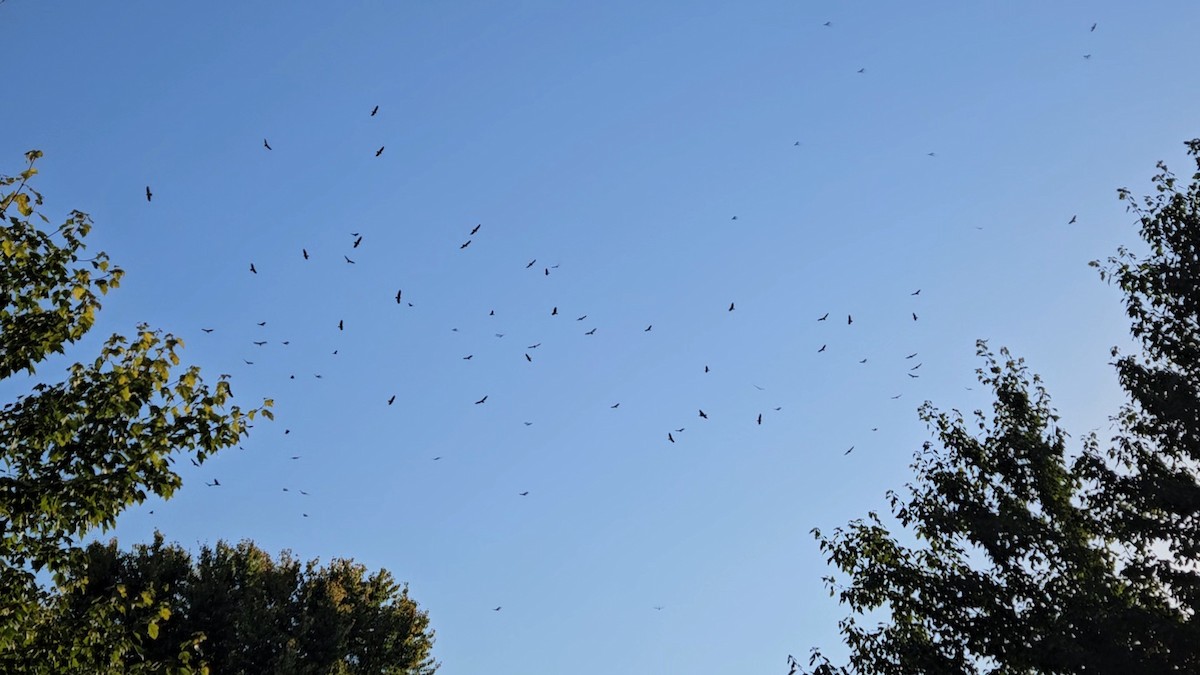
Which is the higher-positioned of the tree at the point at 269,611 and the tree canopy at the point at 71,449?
the tree at the point at 269,611

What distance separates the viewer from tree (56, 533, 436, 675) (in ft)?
108

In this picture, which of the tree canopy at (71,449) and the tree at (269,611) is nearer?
the tree canopy at (71,449)

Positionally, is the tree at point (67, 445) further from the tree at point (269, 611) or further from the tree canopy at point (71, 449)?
the tree at point (269, 611)

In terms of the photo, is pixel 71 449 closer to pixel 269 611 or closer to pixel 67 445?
pixel 67 445

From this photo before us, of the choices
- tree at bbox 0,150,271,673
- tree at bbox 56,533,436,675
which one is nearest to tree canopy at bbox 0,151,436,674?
tree at bbox 0,150,271,673

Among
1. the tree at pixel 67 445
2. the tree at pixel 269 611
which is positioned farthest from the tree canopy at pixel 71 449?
the tree at pixel 269 611

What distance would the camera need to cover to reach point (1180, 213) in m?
18.9

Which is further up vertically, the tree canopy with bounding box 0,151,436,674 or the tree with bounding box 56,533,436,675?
the tree with bounding box 56,533,436,675

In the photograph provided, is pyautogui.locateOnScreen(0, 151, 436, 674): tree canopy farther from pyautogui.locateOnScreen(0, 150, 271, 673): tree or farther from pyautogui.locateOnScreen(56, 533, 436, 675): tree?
pyautogui.locateOnScreen(56, 533, 436, 675): tree

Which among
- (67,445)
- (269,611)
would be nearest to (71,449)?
(67,445)

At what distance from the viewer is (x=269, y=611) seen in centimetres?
3378

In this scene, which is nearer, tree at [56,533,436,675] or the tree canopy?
the tree canopy

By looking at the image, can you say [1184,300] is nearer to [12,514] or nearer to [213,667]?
[12,514]

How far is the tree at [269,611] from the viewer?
3303 cm
